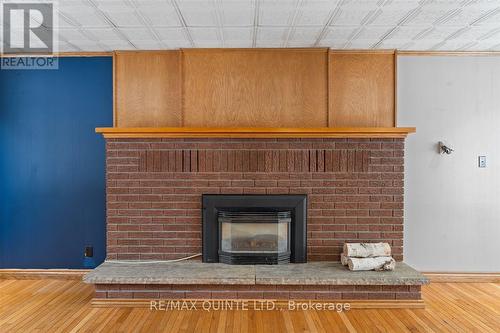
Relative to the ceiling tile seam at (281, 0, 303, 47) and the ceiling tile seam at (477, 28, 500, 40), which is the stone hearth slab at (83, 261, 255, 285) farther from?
the ceiling tile seam at (477, 28, 500, 40)

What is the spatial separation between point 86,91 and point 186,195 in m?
1.44

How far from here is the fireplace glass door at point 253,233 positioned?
3600mm

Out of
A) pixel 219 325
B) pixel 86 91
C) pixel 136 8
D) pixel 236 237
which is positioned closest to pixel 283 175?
pixel 236 237

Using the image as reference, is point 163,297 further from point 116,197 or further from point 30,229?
point 30,229

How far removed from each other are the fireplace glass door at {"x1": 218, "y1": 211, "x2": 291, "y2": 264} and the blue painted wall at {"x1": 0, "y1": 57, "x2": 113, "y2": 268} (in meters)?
1.27

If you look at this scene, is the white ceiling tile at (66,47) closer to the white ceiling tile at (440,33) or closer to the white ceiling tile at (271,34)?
the white ceiling tile at (271,34)

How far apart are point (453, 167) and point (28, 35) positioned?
4005 mm

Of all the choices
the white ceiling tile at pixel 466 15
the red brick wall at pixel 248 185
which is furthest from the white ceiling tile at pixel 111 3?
the white ceiling tile at pixel 466 15

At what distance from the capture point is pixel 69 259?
3.95 meters

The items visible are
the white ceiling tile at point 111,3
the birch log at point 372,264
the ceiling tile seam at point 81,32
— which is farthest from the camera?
the birch log at point 372,264

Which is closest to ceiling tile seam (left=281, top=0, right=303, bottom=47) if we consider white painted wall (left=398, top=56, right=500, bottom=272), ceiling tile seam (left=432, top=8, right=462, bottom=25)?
ceiling tile seam (left=432, top=8, right=462, bottom=25)

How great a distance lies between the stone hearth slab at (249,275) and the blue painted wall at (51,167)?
0.79m

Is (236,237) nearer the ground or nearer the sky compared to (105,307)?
nearer the sky

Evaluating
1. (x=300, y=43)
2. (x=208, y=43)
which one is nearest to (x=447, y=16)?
(x=300, y=43)
